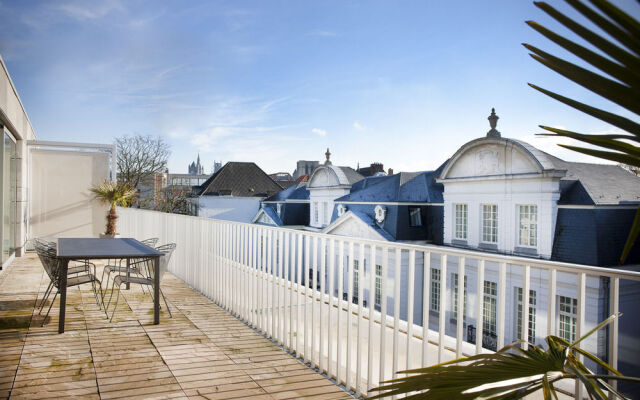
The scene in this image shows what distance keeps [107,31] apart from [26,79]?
10.7 metres

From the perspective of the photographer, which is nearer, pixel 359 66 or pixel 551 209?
pixel 551 209

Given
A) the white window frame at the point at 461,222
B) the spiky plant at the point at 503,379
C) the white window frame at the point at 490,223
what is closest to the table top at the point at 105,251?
the spiky plant at the point at 503,379

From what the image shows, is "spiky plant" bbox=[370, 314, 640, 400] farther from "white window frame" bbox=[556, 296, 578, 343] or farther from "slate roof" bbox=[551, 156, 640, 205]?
"slate roof" bbox=[551, 156, 640, 205]

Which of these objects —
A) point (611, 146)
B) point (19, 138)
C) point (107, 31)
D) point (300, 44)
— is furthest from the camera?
point (300, 44)

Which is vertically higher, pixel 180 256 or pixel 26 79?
pixel 26 79

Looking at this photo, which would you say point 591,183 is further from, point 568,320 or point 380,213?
point 380,213

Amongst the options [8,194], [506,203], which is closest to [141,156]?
[506,203]

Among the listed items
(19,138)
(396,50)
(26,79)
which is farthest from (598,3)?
(396,50)

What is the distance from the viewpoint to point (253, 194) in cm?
4753

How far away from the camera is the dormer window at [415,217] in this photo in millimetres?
29316

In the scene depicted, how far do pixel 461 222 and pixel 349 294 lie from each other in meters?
27.1

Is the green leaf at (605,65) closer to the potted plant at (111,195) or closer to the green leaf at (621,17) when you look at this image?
the green leaf at (621,17)

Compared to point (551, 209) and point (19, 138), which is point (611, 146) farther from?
point (551, 209)

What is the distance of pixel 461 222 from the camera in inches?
1129
